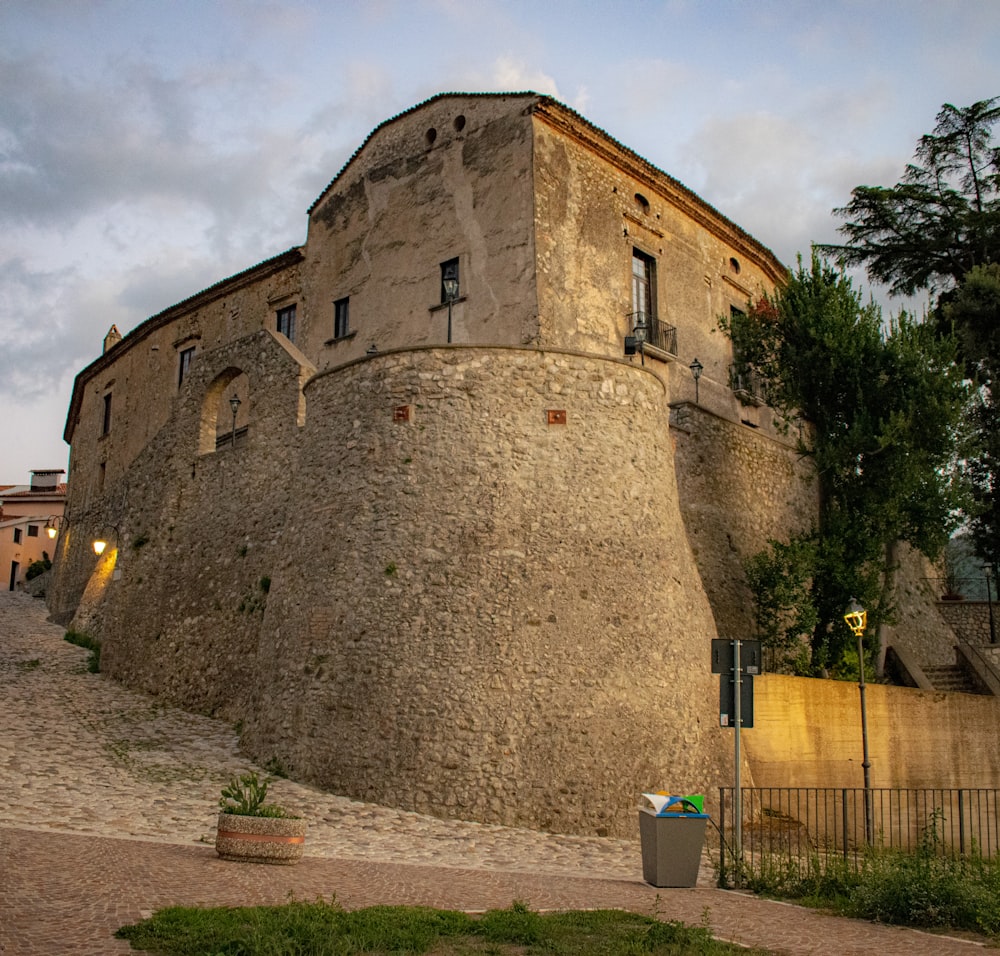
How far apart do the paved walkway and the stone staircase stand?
43.8 feet

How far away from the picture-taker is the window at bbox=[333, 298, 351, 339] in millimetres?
24641

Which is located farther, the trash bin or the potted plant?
the trash bin

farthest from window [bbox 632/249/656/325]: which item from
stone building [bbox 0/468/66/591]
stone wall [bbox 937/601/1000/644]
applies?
stone building [bbox 0/468/66/591]

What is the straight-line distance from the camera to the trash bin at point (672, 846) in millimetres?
10680

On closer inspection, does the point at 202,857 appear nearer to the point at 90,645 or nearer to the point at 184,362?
the point at 90,645

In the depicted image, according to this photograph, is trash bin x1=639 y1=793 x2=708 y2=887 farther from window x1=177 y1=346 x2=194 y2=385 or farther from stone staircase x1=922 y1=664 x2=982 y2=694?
window x1=177 y1=346 x2=194 y2=385

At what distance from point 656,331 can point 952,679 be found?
10.5m

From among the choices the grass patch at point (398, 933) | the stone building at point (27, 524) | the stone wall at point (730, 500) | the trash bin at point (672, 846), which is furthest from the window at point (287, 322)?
the stone building at point (27, 524)

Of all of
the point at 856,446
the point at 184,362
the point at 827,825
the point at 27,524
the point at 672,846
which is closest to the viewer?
the point at 672,846

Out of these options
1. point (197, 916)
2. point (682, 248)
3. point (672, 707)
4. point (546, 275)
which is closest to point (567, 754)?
point (672, 707)

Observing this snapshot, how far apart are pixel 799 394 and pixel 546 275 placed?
609cm

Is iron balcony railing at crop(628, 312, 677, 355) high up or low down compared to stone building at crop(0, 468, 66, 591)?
up

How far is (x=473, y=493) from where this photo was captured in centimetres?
1507

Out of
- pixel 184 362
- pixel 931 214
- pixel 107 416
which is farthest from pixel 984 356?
pixel 107 416
